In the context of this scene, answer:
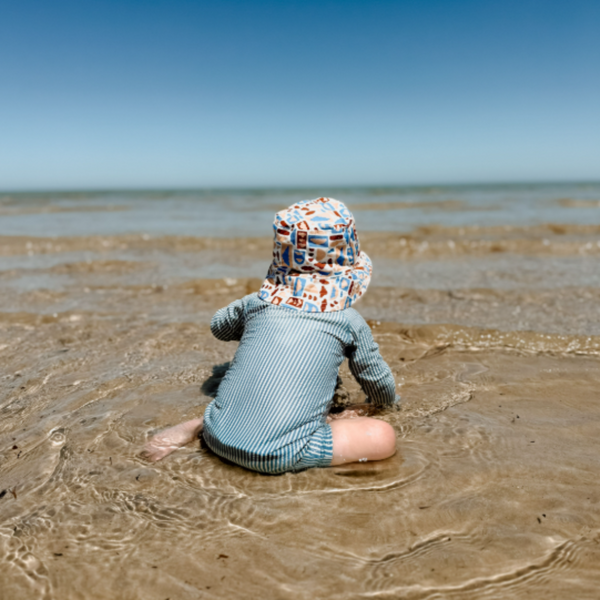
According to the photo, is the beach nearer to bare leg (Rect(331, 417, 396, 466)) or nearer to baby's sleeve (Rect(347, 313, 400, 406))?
bare leg (Rect(331, 417, 396, 466))

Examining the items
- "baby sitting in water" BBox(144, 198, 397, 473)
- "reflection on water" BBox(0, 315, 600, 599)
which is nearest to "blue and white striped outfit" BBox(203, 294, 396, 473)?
"baby sitting in water" BBox(144, 198, 397, 473)

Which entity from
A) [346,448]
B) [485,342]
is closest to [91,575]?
[346,448]

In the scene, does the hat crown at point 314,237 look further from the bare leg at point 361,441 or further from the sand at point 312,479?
the sand at point 312,479

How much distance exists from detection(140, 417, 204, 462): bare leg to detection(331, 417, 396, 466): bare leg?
66 cm

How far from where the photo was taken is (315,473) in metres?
1.99

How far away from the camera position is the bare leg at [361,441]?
2014 mm

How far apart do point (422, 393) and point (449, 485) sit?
3.24 feet

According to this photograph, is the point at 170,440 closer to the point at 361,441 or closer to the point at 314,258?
the point at 361,441

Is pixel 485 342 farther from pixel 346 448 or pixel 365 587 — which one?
pixel 365 587

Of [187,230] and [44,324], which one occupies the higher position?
[187,230]

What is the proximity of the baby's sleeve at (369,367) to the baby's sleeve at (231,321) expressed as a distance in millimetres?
544

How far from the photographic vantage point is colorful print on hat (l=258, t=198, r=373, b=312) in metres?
2.02

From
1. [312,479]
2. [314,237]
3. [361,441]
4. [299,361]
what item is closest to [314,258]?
[314,237]

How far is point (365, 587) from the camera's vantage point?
4.68ft
